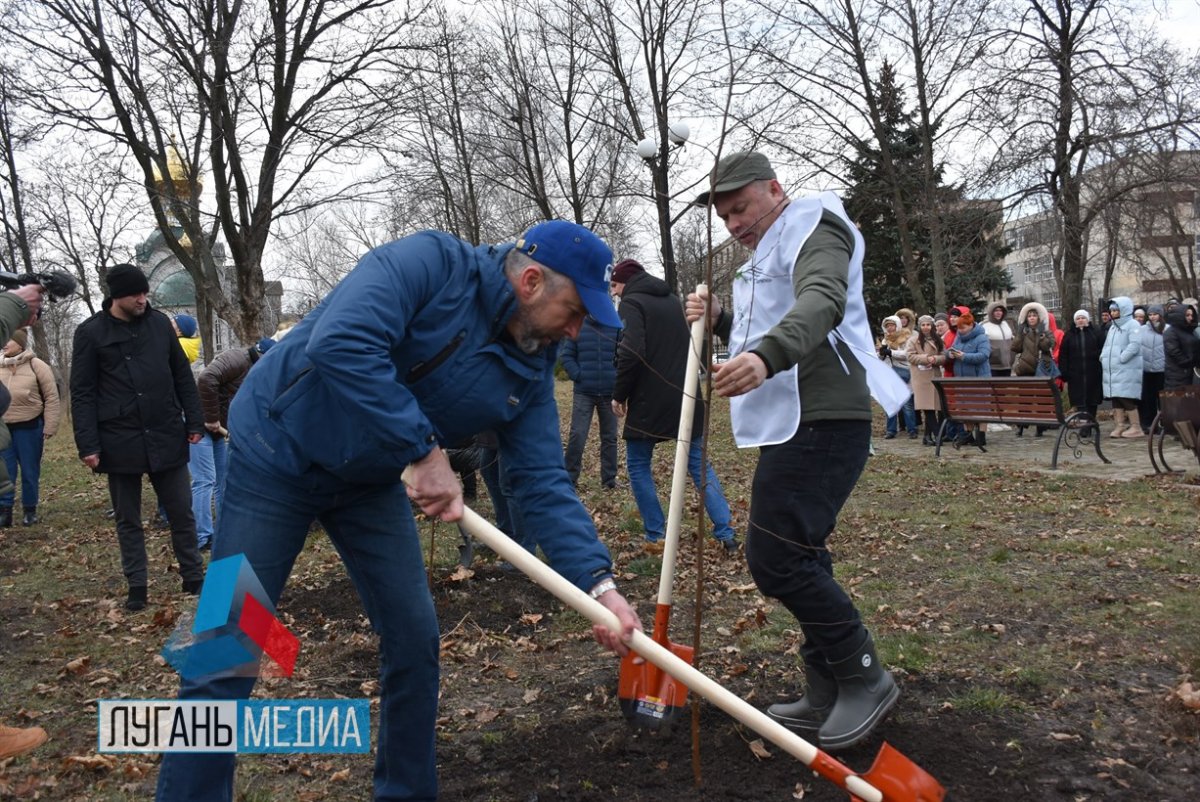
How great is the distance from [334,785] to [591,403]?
602 cm

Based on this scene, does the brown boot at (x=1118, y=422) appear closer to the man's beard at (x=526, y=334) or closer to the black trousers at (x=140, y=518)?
the black trousers at (x=140, y=518)

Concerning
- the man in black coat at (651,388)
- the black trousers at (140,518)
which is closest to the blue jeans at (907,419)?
the man in black coat at (651,388)

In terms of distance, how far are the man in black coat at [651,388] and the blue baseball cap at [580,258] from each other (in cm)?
398

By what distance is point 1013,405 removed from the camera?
36.7 feet

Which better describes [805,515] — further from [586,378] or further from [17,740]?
[586,378]

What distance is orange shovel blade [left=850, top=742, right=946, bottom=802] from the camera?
2689 millimetres

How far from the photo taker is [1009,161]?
58.4ft

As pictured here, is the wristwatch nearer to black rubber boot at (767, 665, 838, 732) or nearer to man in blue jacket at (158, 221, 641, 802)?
man in blue jacket at (158, 221, 641, 802)

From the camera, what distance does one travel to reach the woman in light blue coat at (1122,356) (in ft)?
40.0

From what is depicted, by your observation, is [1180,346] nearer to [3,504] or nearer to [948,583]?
[948,583]

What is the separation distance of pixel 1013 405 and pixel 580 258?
32.5 feet

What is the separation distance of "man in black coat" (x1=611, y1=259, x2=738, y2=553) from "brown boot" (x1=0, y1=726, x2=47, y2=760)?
3.97 m

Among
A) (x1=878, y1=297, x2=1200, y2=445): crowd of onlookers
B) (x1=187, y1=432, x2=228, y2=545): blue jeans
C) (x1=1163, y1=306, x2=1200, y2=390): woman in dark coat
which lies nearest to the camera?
A: (x1=187, y1=432, x2=228, y2=545): blue jeans

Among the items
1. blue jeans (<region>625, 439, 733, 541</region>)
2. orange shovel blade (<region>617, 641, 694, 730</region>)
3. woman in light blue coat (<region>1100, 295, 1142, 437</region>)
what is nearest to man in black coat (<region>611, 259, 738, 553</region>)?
blue jeans (<region>625, 439, 733, 541</region>)
